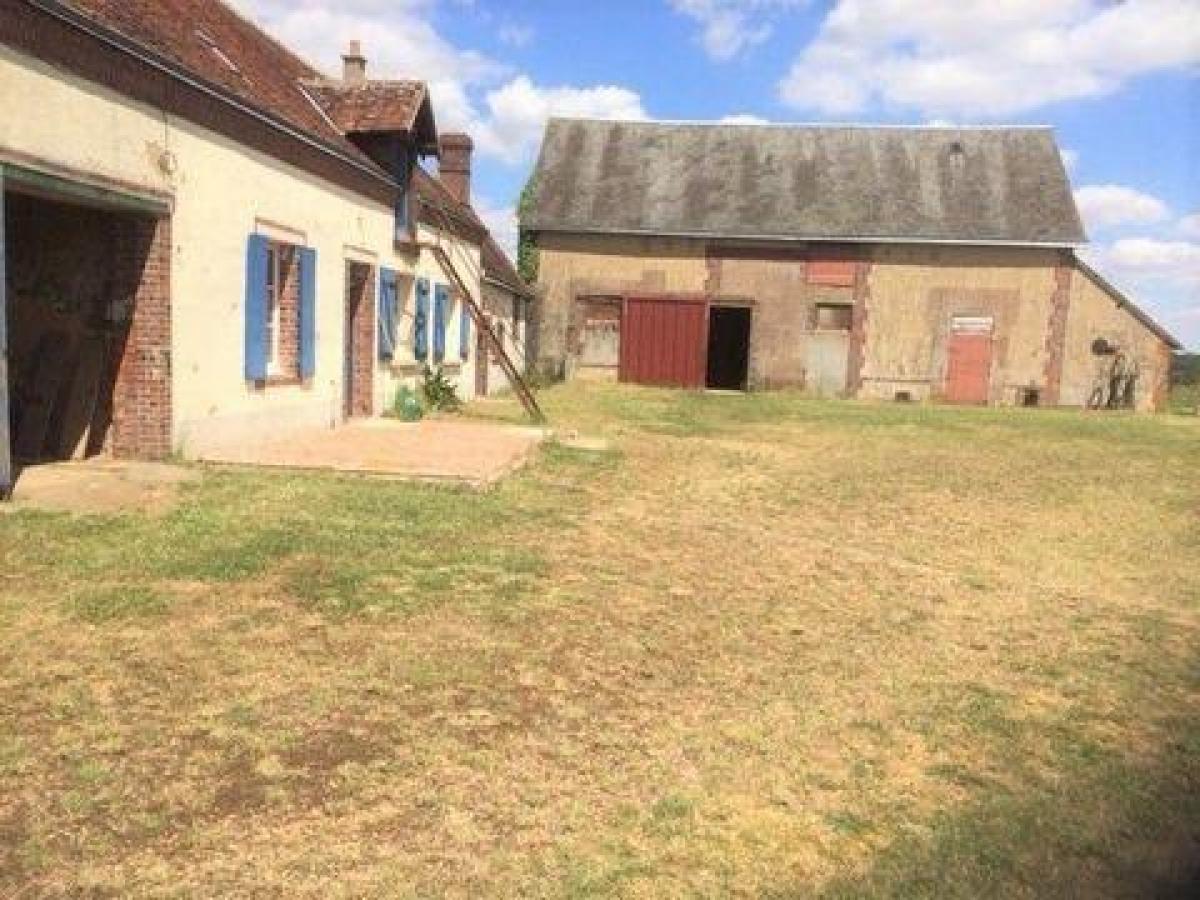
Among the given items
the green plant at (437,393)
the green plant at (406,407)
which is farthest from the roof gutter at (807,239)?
the green plant at (406,407)

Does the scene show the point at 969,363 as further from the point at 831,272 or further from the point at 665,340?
the point at 665,340

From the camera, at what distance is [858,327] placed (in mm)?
27469

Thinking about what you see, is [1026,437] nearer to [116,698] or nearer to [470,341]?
[470,341]

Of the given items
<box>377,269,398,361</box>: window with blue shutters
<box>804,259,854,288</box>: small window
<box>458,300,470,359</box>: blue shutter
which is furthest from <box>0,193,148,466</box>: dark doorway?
<box>804,259,854,288</box>: small window

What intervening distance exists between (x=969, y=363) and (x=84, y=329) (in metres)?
23.2

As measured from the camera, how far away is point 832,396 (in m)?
27.6

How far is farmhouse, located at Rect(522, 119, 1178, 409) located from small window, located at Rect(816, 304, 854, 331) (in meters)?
0.03

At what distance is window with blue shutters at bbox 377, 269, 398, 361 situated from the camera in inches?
592

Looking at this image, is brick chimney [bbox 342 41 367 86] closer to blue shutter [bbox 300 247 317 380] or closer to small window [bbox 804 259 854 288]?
blue shutter [bbox 300 247 317 380]

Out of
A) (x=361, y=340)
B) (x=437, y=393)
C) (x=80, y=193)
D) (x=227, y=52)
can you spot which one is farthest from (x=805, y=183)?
(x=80, y=193)

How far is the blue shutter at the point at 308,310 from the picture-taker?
40.0ft

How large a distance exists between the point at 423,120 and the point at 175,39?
573cm

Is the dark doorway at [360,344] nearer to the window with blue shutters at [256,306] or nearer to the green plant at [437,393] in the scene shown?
the green plant at [437,393]

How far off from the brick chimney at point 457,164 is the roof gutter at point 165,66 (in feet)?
36.4
